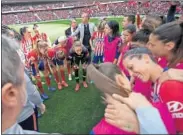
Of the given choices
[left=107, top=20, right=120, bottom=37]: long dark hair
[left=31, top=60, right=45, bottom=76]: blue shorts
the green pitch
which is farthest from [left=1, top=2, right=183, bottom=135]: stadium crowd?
[left=31, top=60, right=45, bottom=76]: blue shorts

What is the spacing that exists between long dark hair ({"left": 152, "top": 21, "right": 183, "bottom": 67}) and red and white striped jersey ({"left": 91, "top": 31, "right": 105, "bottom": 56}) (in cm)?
487

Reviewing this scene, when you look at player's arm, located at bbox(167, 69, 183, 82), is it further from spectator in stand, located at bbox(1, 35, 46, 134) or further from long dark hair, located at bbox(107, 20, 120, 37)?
long dark hair, located at bbox(107, 20, 120, 37)

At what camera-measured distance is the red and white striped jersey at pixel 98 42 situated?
7078mm

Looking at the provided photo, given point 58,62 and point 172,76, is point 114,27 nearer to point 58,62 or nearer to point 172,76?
point 58,62

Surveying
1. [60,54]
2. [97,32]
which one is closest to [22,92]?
[60,54]

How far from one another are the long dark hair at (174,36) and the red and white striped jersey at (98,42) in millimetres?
4872

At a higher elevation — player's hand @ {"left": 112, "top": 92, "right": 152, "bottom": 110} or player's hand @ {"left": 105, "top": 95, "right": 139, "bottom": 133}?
player's hand @ {"left": 112, "top": 92, "right": 152, "bottom": 110}

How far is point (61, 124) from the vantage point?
4465 millimetres

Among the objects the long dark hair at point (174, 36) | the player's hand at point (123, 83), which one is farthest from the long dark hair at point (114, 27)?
the player's hand at point (123, 83)

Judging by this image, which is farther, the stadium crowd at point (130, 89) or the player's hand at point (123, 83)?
the player's hand at point (123, 83)

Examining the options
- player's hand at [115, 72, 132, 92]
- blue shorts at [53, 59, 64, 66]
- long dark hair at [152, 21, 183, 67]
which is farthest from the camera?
blue shorts at [53, 59, 64, 66]

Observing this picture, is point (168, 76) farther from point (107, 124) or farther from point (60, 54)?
point (60, 54)

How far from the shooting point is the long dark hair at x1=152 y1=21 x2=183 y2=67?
6.63 feet

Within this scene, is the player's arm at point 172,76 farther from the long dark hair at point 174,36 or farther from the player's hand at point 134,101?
the player's hand at point 134,101
